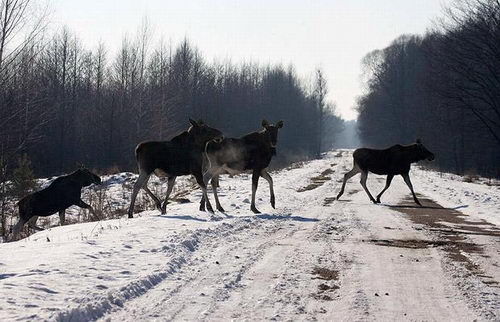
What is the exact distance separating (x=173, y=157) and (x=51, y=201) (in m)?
4.17

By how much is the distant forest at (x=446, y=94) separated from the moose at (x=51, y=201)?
21.2 metres

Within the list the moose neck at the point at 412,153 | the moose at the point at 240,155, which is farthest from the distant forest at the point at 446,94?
the moose at the point at 240,155

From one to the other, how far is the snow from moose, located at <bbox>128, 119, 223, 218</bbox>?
7.33 ft

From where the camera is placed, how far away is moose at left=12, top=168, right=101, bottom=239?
47.2 feet

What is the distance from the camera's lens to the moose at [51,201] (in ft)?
47.2

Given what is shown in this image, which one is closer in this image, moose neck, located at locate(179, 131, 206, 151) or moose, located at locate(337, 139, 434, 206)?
moose neck, located at locate(179, 131, 206, 151)

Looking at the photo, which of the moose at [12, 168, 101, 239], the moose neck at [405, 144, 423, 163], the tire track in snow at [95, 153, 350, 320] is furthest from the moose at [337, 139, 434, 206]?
the tire track in snow at [95, 153, 350, 320]

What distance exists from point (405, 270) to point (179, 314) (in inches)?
133

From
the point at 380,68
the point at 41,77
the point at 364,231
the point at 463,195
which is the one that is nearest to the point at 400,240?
the point at 364,231

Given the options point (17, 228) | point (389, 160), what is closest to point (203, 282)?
point (17, 228)

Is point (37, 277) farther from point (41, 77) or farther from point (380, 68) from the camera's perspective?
point (380, 68)

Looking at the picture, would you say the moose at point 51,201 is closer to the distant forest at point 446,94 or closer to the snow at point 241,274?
the snow at point 241,274

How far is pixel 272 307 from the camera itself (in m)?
5.00

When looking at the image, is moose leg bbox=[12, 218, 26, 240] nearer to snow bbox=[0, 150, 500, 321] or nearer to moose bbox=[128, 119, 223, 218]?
moose bbox=[128, 119, 223, 218]
